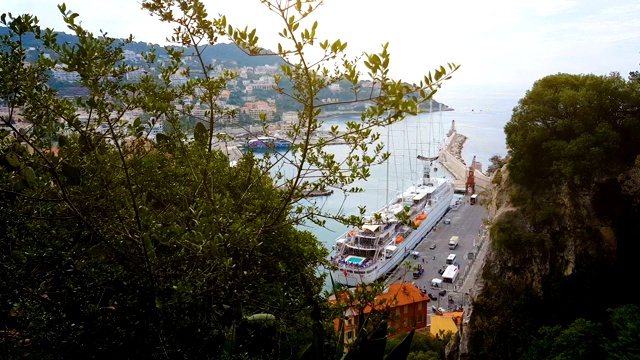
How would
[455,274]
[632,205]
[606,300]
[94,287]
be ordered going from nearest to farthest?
1. [94,287]
2. [606,300]
3. [632,205]
4. [455,274]

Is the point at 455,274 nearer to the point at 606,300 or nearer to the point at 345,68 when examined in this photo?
the point at 606,300

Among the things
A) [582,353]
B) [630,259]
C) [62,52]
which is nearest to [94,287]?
[62,52]

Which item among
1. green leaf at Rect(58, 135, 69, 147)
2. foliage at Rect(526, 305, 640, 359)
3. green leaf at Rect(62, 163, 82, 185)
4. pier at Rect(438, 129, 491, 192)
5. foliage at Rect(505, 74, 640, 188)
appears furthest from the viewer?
pier at Rect(438, 129, 491, 192)

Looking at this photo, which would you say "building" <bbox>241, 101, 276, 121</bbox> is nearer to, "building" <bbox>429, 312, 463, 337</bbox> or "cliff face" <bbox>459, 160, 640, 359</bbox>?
"cliff face" <bbox>459, 160, 640, 359</bbox>

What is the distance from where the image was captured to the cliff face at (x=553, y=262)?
7145 millimetres

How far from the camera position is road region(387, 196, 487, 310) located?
1373 centimetres

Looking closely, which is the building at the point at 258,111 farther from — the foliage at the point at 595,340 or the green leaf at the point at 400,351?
the foliage at the point at 595,340

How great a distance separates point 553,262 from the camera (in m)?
7.52

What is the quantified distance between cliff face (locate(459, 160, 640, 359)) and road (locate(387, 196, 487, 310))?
3.91 metres

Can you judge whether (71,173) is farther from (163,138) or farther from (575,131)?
(575,131)

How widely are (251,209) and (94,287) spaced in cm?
92

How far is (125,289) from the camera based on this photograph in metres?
2.41

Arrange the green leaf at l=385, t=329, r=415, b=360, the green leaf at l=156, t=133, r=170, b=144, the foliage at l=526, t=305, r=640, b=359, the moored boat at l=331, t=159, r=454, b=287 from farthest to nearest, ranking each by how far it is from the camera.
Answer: the moored boat at l=331, t=159, r=454, b=287 → the foliage at l=526, t=305, r=640, b=359 → the green leaf at l=156, t=133, r=170, b=144 → the green leaf at l=385, t=329, r=415, b=360

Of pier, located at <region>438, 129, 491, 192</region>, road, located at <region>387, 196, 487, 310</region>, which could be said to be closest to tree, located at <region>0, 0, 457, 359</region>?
road, located at <region>387, 196, 487, 310</region>
